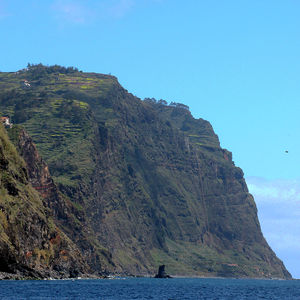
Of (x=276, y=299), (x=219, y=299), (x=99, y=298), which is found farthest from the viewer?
(x=276, y=299)

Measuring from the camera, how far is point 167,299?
141m

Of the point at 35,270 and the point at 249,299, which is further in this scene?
the point at 35,270

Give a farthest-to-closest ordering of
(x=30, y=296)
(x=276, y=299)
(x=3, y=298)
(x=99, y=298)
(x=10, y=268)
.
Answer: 1. (x=10, y=268)
2. (x=276, y=299)
3. (x=99, y=298)
4. (x=30, y=296)
5. (x=3, y=298)

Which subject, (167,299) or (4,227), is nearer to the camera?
(167,299)

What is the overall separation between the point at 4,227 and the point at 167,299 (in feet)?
210

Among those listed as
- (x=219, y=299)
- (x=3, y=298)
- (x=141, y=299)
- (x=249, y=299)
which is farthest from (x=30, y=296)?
(x=249, y=299)

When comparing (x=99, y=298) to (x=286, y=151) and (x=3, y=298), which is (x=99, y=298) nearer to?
(x=3, y=298)

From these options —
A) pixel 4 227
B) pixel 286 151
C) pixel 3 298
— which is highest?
pixel 286 151

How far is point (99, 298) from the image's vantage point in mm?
135375

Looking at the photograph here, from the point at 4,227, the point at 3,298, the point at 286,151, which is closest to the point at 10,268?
the point at 4,227

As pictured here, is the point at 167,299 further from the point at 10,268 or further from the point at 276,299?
the point at 10,268

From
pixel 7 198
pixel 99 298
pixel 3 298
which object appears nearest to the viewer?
pixel 3 298

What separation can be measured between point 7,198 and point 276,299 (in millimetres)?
88131

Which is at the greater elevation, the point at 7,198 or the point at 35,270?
the point at 7,198
